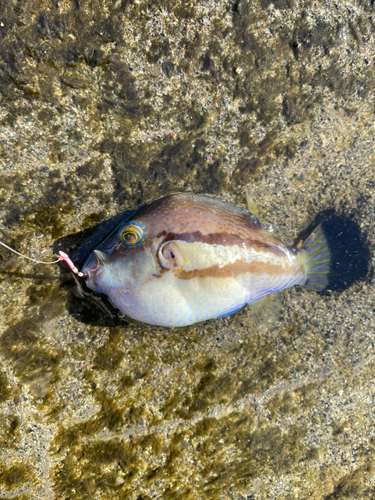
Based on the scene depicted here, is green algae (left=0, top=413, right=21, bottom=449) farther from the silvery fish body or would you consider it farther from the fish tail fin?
the fish tail fin

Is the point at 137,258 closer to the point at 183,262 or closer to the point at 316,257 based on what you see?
the point at 183,262

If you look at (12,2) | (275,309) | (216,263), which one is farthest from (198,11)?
(275,309)

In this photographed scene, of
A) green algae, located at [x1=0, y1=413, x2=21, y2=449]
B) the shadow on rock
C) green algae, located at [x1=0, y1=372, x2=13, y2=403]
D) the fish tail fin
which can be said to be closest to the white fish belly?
the fish tail fin

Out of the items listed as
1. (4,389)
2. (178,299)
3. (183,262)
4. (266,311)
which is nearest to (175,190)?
(183,262)

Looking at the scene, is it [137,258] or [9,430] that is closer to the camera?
[137,258]

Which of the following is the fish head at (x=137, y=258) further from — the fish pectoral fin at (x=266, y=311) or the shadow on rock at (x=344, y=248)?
the shadow on rock at (x=344, y=248)
